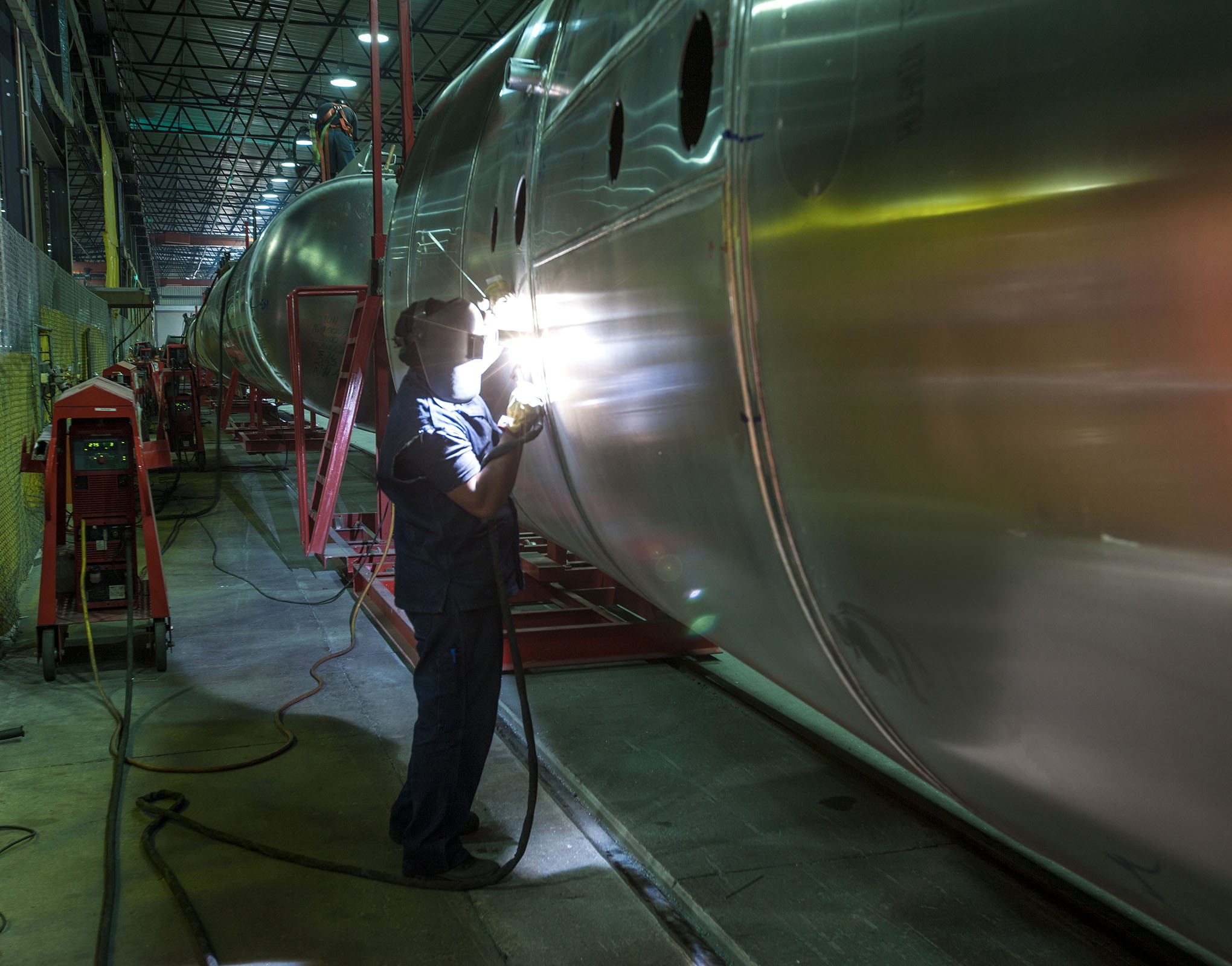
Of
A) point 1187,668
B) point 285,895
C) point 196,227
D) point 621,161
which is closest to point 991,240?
point 1187,668

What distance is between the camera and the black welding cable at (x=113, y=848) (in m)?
2.73

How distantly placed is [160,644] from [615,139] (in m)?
4.29

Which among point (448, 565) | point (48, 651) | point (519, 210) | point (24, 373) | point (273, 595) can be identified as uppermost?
point (519, 210)

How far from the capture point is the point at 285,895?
9.90ft

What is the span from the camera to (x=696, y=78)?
5.71ft

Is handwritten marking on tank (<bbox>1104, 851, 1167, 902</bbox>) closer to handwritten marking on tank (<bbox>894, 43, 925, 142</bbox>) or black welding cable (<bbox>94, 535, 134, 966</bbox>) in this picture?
handwritten marking on tank (<bbox>894, 43, 925, 142</bbox>)

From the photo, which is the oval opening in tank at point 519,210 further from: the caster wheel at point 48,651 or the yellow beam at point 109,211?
the yellow beam at point 109,211

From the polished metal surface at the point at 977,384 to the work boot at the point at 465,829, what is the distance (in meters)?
1.92

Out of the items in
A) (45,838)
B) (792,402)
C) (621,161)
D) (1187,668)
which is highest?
(621,161)

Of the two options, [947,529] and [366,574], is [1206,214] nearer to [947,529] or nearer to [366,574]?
[947,529]

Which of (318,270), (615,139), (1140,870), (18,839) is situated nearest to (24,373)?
(318,270)

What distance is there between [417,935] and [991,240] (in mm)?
2562

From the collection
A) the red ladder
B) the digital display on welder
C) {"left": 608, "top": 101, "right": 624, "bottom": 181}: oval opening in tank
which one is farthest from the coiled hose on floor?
the red ladder

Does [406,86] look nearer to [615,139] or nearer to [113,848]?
[615,139]
